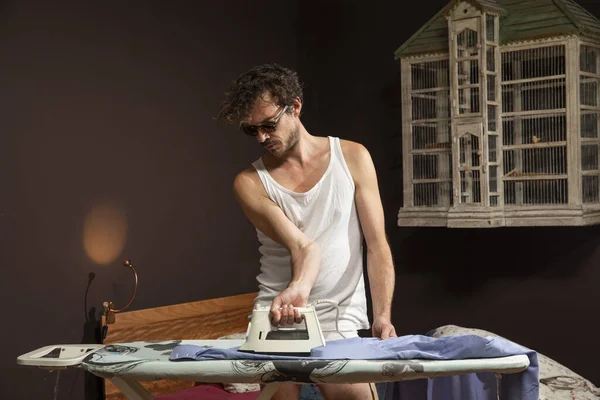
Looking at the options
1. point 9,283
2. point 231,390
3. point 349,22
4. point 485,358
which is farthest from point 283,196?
point 349,22

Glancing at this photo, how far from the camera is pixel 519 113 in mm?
3750

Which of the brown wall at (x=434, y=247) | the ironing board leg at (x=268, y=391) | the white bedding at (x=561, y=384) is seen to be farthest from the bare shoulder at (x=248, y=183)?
the brown wall at (x=434, y=247)

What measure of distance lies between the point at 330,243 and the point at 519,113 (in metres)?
1.71

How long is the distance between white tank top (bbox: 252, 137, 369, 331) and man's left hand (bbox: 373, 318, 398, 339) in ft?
0.20

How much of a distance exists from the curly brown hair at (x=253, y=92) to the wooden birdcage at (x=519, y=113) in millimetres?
1551

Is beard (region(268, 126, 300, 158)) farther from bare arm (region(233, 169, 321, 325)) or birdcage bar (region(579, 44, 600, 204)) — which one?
birdcage bar (region(579, 44, 600, 204))

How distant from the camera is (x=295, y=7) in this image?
193 inches

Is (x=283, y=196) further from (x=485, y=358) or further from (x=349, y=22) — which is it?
(x=349, y=22)

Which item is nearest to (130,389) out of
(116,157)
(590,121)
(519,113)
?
(116,157)

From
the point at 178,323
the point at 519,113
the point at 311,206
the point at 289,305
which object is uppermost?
the point at 519,113

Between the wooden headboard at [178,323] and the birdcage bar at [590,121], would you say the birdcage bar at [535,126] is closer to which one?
the birdcage bar at [590,121]

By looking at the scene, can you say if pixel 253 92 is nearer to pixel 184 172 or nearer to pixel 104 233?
pixel 104 233

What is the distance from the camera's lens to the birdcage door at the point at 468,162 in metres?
3.78

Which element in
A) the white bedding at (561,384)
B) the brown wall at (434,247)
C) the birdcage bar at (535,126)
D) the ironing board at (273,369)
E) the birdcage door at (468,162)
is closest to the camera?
the ironing board at (273,369)
